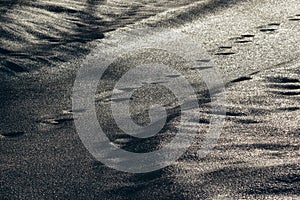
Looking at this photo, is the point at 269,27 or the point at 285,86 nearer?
the point at 285,86

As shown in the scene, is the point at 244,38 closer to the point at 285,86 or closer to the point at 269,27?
the point at 269,27

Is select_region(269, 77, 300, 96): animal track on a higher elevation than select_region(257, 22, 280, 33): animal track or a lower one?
higher

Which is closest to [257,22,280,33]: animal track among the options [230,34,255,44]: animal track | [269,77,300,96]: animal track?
[230,34,255,44]: animal track

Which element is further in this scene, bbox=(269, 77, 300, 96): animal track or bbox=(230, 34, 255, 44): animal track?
bbox=(230, 34, 255, 44): animal track

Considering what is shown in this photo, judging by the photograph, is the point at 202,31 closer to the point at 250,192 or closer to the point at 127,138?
the point at 127,138

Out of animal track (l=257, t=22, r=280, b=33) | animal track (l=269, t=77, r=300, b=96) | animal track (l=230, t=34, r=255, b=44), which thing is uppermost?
animal track (l=269, t=77, r=300, b=96)

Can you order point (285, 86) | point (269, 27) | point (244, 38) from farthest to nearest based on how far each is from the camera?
point (269, 27) → point (244, 38) → point (285, 86)

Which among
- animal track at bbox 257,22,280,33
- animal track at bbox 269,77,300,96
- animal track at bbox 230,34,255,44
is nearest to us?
animal track at bbox 269,77,300,96

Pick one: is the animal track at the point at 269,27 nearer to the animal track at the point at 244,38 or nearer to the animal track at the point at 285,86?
the animal track at the point at 244,38

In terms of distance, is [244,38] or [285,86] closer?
[285,86]

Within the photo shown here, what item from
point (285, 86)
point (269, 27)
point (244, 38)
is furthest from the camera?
point (269, 27)

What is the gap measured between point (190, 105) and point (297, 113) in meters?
0.70

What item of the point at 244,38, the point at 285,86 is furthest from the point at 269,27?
the point at 285,86

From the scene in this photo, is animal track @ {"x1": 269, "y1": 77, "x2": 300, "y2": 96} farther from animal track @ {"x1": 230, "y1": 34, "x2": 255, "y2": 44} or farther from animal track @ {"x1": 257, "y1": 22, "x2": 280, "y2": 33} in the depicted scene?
animal track @ {"x1": 257, "y1": 22, "x2": 280, "y2": 33}
